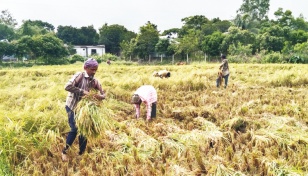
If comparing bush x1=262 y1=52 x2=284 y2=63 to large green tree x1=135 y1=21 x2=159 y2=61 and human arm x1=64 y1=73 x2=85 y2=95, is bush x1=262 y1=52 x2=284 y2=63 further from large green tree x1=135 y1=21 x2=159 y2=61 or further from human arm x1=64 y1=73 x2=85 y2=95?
human arm x1=64 y1=73 x2=85 y2=95

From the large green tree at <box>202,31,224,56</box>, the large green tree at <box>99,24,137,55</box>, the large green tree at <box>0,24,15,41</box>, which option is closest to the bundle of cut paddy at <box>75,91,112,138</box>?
the large green tree at <box>202,31,224,56</box>

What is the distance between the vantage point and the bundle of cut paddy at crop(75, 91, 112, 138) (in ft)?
9.75

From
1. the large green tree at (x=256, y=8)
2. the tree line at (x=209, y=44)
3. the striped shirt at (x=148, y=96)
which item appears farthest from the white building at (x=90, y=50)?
the striped shirt at (x=148, y=96)

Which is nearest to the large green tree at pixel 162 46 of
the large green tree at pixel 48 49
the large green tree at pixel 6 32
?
the large green tree at pixel 48 49

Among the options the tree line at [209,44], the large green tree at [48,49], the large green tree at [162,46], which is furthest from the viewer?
the large green tree at [162,46]

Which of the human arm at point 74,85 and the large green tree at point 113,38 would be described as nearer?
the human arm at point 74,85

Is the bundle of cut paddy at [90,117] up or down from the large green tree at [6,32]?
down

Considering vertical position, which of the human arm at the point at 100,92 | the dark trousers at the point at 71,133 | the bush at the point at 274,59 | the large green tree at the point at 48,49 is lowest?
the dark trousers at the point at 71,133

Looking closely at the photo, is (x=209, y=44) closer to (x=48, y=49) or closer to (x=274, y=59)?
(x=274, y=59)

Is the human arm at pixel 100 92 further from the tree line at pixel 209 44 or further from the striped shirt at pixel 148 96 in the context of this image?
the tree line at pixel 209 44

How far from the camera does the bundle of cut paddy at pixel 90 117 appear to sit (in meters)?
2.97

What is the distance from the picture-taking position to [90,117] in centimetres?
301

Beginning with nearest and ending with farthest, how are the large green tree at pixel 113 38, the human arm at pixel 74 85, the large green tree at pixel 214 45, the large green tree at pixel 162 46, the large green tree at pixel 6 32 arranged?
the human arm at pixel 74 85, the large green tree at pixel 214 45, the large green tree at pixel 162 46, the large green tree at pixel 113 38, the large green tree at pixel 6 32

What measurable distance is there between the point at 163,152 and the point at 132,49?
27.6 metres
